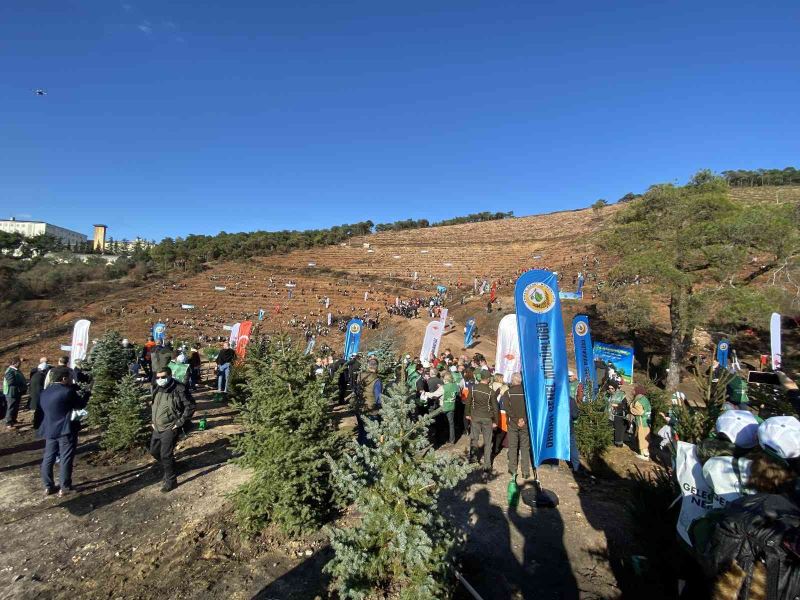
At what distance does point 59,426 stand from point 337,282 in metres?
51.1

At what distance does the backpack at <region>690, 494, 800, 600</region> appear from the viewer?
1813 mm

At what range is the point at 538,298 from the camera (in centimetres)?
610

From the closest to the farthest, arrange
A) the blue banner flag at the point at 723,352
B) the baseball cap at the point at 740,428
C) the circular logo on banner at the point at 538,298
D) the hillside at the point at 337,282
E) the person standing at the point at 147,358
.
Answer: the baseball cap at the point at 740,428 → the circular logo on banner at the point at 538,298 → the person standing at the point at 147,358 → the blue banner flag at the point at 723,352 → the hillside at the point at 337,282

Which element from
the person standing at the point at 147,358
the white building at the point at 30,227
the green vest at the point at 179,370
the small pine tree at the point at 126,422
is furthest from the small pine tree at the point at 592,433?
the white building at the point at 30,227

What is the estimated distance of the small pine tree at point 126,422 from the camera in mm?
7062

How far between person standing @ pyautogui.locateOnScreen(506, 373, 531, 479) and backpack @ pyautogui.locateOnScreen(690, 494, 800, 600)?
12.6 ft

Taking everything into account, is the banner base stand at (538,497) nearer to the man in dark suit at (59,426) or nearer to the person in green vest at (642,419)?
the person in green vest at (642,419)

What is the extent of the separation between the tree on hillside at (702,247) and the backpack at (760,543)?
1662 cm

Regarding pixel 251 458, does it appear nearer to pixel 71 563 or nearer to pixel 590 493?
pixel 71 563

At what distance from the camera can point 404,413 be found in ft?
10.5

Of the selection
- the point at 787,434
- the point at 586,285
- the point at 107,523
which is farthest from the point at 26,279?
the point at 787,434

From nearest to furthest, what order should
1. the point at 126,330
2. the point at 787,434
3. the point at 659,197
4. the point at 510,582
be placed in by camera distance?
the point at 787,434, the point at 510,582, the point at 659,197, the point at 126,330

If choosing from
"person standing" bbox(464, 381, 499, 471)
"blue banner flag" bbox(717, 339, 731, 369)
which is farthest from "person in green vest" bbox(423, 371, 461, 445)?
"blue banner flag" bbox(717, 339, 731, 369)

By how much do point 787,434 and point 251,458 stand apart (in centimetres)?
486
